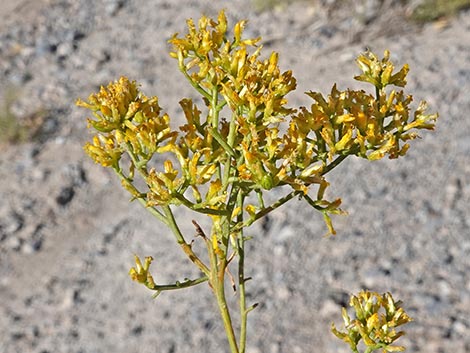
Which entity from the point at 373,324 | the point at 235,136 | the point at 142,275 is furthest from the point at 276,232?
the point at 235,136

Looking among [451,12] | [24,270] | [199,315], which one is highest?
[451,12]

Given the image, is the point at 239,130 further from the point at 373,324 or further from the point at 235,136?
the point at 373,324

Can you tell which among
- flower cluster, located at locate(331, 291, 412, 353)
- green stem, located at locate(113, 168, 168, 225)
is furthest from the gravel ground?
green stem, located at locate(113, 168, 168, 225)

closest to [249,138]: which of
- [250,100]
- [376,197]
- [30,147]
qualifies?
[250,100]

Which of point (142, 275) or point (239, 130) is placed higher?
point (239, 130)

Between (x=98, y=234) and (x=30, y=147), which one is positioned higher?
(x=30, y=147)

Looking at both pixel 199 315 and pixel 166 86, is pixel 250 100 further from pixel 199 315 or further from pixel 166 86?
pixel 166 86

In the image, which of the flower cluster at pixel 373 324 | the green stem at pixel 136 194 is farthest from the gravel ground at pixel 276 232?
the green stem at pixel 136 194
